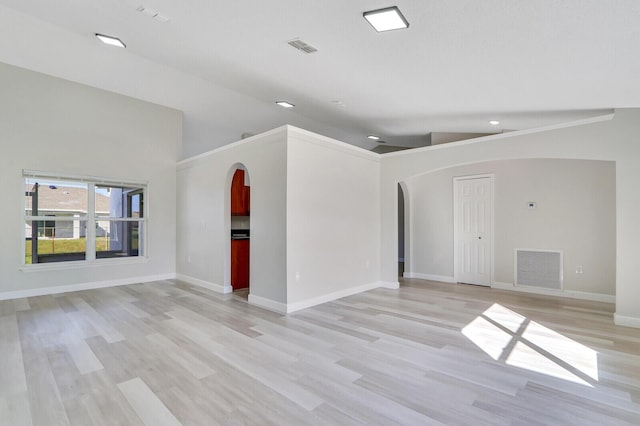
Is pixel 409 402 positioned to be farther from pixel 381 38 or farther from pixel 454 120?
pixel 454 120

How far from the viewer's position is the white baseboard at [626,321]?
3.83m

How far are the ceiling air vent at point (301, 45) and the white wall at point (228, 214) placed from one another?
3.67 feet

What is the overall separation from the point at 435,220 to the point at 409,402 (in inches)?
211

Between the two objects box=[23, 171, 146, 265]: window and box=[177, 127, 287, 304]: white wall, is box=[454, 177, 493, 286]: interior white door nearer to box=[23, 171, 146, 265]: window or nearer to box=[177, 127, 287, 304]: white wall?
box=[177, 127, 287, 304]: white wall

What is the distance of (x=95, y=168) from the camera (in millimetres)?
6000

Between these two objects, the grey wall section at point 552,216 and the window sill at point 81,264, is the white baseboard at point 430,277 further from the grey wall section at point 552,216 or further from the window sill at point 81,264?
the window sill at point 81,264

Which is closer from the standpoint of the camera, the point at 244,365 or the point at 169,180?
the point at 244,365

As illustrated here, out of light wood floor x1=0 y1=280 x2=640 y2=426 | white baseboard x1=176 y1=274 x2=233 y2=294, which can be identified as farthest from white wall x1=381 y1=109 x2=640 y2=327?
white baseboard x1=176 y1=274 x2=233 y2=294

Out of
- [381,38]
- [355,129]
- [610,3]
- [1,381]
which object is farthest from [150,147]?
[610,3]

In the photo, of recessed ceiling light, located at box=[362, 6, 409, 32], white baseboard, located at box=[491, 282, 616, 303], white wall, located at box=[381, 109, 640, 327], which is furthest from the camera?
white baseboard, located at box=[491, 282, 616, 303]

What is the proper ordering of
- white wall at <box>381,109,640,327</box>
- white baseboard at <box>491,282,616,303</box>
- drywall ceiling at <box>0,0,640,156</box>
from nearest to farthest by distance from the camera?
drywall ceiling at <box>0,0,640,156</box> → white wall at <box>381,109,640,327</box> → white baseboard at <box>491,282,616,303</box>

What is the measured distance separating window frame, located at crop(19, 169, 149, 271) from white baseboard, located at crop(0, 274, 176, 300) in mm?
351

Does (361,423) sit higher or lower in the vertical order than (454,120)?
lower

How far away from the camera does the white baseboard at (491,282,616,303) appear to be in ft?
16.6
